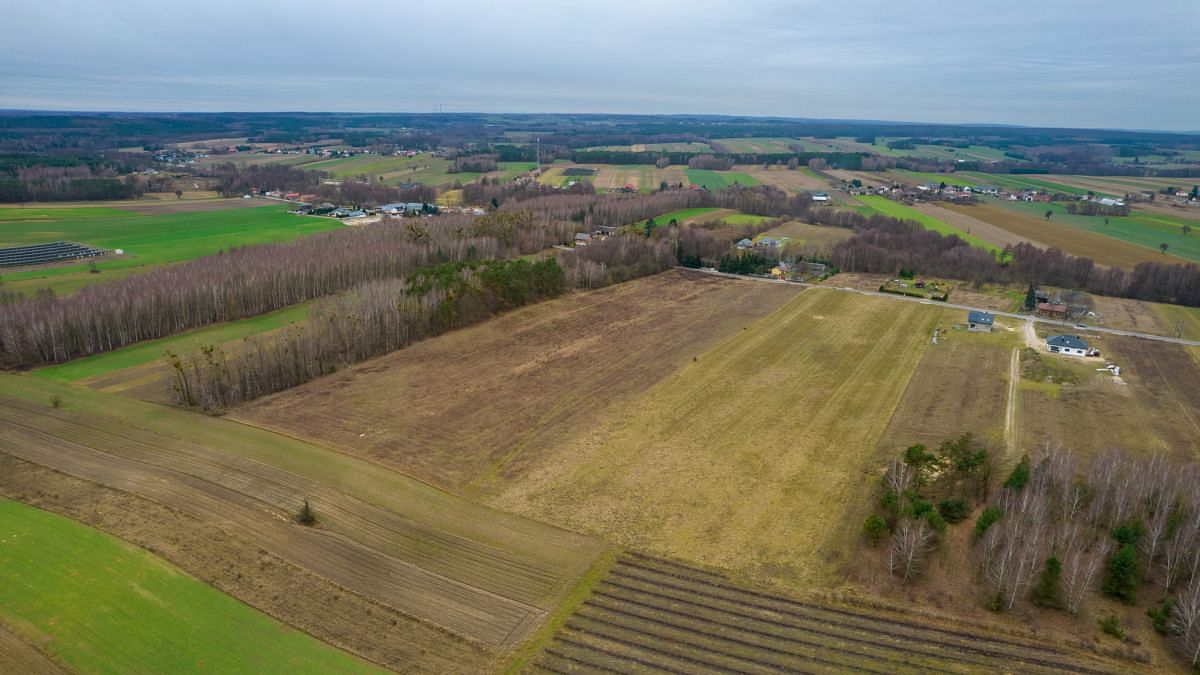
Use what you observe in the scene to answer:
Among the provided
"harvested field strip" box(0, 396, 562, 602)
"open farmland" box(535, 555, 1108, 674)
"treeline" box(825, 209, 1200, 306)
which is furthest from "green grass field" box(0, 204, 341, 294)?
"treeline" box(825, 209, 1200, 306)

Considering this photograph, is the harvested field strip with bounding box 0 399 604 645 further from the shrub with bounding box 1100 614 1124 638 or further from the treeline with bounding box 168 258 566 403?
the shrub with bounding box 1100 614 1124 638

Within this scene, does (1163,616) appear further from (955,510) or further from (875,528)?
(875,528)

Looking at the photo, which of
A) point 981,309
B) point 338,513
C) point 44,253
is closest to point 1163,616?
point 338,513

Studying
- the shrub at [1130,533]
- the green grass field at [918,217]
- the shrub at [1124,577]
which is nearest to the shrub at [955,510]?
the shrub at [1130,533]

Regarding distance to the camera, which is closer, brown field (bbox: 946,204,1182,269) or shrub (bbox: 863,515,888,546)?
shrub (bbox: 863,515,888,546)

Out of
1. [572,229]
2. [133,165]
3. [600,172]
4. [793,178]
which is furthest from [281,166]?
[793,178]
